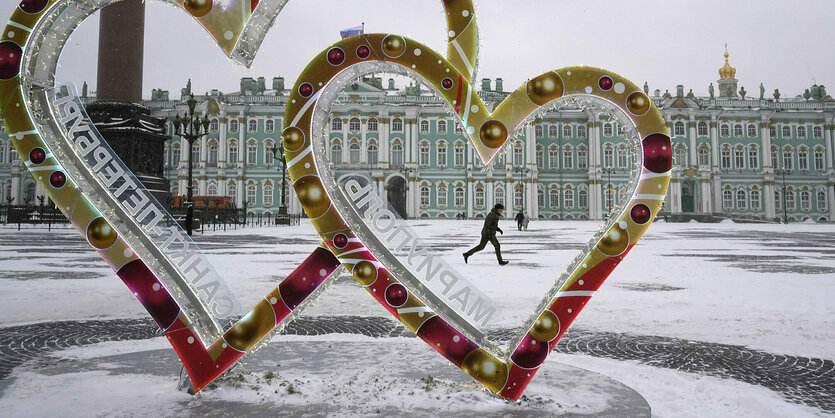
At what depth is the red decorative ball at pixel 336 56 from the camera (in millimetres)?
2182

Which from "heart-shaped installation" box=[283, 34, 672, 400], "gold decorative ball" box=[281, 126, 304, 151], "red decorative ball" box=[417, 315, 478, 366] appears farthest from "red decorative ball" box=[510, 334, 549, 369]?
"gold decorative ball" box=[281, 126, 304, 151]

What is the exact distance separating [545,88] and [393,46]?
620 millimetres

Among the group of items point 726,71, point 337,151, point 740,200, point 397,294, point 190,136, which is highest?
point 726,71

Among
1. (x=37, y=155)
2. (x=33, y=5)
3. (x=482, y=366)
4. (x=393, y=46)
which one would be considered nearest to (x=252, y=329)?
(x=482, y=366)

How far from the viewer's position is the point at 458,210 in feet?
147

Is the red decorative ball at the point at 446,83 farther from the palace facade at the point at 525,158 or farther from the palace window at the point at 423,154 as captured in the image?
the palace window at the point at 423,154

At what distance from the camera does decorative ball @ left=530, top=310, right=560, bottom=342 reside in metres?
2.29

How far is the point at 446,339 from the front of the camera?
229cm

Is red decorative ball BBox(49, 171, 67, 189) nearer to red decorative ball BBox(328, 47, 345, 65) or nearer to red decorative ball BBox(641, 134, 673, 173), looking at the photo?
red decorative ball BBox(328, 47, 345, 65)

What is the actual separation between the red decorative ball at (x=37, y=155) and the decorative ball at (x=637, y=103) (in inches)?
90.7

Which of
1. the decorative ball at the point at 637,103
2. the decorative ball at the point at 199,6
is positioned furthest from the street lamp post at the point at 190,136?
the decorative ball at the point at 637,103

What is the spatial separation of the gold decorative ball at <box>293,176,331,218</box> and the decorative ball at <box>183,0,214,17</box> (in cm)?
73

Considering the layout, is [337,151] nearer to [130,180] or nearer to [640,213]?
[130,180]

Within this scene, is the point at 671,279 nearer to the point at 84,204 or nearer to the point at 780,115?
the point at 84,204
